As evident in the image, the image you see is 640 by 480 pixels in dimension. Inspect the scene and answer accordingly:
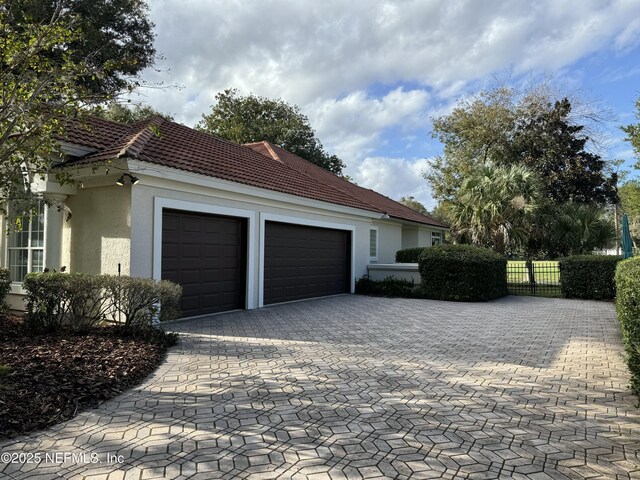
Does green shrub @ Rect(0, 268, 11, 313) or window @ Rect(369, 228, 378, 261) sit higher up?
window @ Rect(369, 228, 378, 261)

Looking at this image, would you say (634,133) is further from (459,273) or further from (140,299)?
(140,299)

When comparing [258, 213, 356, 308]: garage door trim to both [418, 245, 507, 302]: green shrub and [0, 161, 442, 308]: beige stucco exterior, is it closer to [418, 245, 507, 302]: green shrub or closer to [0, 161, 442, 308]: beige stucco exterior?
[0, 161, 442, 308]: beige stucco exterior

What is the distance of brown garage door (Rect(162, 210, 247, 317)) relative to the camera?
9141 millimetres

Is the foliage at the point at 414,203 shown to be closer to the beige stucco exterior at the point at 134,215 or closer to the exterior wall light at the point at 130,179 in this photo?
the beige stucco exterior at the point at 134,215

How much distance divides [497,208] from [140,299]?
52.4 feet

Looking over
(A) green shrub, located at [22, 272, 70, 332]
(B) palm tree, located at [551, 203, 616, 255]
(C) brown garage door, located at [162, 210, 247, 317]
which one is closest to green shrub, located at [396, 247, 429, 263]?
(B) palm tree, located at [551, 203, 616, 255]

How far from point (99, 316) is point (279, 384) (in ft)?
13.7

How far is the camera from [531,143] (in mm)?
29406

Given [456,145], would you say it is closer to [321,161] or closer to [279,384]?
[321,161]

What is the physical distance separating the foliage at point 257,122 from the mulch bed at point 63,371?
1121 inches

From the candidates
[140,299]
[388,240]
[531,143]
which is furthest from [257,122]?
[140,299]

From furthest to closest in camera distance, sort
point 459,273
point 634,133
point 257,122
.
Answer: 1. point 257,122
2. point 634,133
3. point 459,273

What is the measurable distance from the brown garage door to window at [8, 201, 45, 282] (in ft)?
9.27

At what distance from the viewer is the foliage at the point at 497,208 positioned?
1859cm
